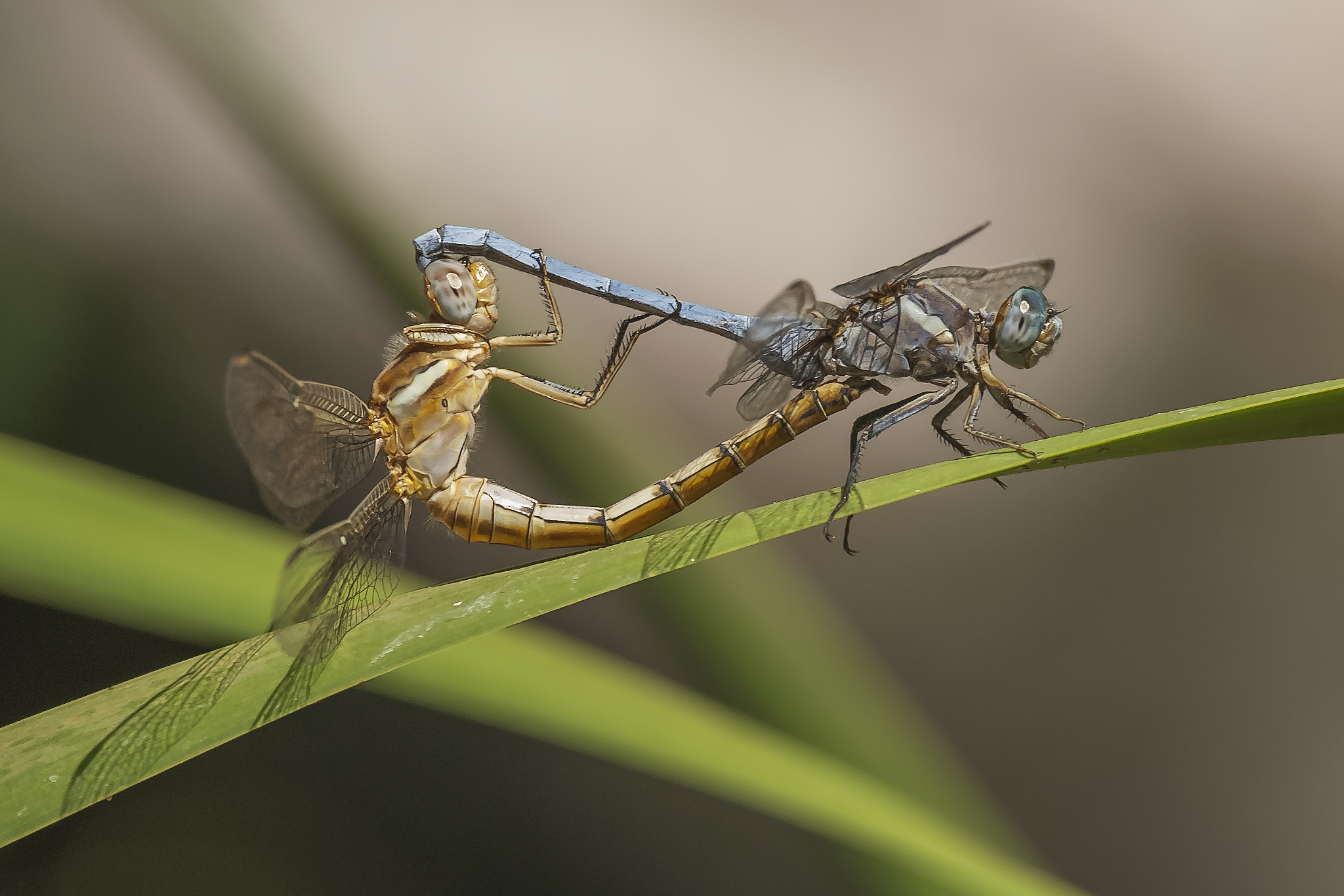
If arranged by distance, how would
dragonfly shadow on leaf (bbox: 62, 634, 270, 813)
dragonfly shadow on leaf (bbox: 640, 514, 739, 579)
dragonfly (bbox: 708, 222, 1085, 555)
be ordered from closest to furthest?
dragonfly shadow on leaf (bbox: 62, 634, 270, 813) < dragonfly shadow on leaf (bbox: 640, 514, 739, 579) < dragonfly (bbox: 708, 222, 1085, 555)

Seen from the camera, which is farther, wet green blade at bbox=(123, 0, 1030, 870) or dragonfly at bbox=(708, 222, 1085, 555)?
dragonfly at bbox=(708, 222, 1085, 555)

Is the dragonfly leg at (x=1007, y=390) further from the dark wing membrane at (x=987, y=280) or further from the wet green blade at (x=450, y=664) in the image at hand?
the wet green blade at (x=450, y=664)

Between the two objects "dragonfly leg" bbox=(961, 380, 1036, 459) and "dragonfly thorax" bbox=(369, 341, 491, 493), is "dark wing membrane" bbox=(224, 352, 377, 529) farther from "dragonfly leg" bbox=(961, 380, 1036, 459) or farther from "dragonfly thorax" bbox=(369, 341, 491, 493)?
"dragonfly leg" bbox=(961, 380, 1036, 459)

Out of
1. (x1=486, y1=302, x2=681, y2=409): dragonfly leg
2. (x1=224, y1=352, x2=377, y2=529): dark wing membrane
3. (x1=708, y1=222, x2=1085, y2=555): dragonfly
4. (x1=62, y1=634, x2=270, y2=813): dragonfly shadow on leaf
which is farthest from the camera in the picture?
(x1=708, y1=222, x2=1085, y2=555): dragonfly

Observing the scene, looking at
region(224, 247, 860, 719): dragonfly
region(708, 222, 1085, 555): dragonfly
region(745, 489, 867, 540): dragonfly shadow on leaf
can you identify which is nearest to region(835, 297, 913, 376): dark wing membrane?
region(708, 222, 1085, 555): dragonfly

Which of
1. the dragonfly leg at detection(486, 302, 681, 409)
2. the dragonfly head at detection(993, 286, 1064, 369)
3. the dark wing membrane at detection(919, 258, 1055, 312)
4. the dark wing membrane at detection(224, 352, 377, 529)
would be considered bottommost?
the dark wing membrane at detection(224, 352, 377, 529)

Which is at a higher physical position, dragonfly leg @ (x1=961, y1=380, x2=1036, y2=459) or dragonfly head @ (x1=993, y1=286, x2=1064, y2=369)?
dragonfly head @ (x1=993, y1=286, x2=1064, y2=369)
